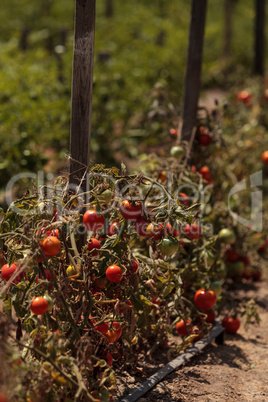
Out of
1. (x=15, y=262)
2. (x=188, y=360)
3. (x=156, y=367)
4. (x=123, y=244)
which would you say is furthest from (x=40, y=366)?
(x=188, y=360)

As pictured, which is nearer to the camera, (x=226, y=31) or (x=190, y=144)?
(x=190, y=144)

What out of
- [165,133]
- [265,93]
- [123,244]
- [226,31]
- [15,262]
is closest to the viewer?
[15,262]

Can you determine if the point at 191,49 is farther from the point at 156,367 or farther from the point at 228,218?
the point at 156,367

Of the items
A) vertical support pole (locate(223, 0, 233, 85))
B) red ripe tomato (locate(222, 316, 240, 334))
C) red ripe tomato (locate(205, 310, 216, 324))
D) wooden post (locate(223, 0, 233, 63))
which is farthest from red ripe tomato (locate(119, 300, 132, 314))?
wooden post (locate(223, 0, 233, 63))

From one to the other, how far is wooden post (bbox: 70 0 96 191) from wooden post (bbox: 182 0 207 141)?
1575 millimetres

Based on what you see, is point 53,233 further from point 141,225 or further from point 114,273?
point 141,225

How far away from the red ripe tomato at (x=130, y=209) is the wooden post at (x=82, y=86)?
264mm

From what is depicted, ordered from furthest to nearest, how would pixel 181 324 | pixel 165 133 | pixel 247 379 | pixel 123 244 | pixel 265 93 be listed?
pixel 265 93
pixel 165 133
pixel 181 324
pixel 247 379
pixel 123 244

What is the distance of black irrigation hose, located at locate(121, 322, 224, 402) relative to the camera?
2.56 m

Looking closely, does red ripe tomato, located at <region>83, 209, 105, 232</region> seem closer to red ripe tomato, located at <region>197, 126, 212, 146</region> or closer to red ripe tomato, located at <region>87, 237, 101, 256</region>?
red ripe tomato, located at <region>87, 237, 101, 256</region>

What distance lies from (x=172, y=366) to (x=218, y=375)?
278 mm

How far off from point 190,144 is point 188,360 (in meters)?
1.66

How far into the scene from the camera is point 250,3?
15891 millimetres

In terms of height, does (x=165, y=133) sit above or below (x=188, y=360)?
above
